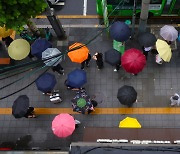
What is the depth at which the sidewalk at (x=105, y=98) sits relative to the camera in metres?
17.4

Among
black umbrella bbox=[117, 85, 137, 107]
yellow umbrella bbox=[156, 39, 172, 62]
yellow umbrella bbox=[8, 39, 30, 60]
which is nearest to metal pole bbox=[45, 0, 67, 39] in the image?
yellow umbrella bbox=[8, 39, 30, 60]

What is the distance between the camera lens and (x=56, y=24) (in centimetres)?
1811

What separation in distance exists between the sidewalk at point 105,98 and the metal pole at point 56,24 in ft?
5.55

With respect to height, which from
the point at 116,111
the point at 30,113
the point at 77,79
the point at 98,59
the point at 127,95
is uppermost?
the point at 98,59

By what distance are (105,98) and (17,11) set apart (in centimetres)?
734

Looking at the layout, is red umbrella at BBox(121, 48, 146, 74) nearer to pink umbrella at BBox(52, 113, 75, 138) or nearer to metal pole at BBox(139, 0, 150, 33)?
metal pole at BBox(139, 0, 150, 33)

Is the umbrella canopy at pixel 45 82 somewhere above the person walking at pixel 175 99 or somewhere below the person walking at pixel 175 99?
above

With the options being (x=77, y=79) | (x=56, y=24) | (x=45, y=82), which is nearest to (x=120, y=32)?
(x=77, y=79)

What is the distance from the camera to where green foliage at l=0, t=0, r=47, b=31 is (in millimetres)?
12906

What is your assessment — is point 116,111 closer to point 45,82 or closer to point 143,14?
point 45,82

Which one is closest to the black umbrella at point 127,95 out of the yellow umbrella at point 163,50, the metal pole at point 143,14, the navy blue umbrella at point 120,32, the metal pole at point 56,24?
the yellow umbrella at point 163,50

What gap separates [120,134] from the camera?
1340 cm

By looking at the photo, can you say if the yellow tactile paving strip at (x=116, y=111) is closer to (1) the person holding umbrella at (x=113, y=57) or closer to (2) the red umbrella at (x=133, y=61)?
(2) the red umbrella at (x=133, y=61)

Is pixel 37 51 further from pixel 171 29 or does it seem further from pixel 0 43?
pixel 171 29
